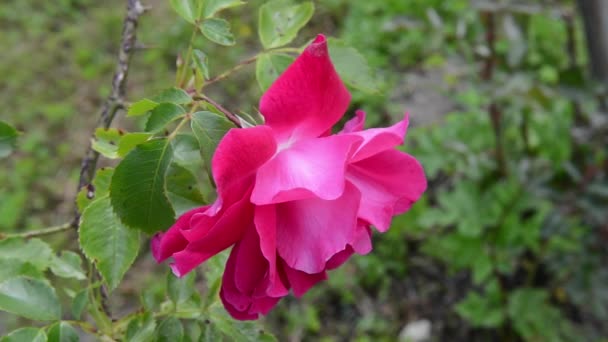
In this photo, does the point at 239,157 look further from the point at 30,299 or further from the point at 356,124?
the point at 30,299

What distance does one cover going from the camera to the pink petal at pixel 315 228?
505 mm

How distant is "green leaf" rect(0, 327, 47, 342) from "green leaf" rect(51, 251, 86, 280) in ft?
0.38

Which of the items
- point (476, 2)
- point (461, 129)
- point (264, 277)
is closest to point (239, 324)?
point (264, 277)

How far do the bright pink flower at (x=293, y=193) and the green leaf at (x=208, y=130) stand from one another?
4 cm

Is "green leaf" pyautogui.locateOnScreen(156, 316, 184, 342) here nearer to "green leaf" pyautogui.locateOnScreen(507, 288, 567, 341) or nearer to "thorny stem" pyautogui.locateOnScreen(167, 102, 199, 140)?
"thorny stem" pyautogui.locateOnScreen(167, 102, 199, 140)

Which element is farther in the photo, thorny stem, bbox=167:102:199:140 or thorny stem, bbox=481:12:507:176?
thorny stem, bbox=481:12:507:176

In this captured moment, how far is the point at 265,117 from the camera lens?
0.50 m

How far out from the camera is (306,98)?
499mm

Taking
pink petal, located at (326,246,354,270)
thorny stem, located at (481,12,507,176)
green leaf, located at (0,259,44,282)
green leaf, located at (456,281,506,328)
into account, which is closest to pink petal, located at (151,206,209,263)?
pink petal, located at (326,246,354,270)

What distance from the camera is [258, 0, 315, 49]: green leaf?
685 mm

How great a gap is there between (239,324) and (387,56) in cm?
214

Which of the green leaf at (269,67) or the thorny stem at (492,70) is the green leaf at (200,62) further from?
the thorny stem at (492,70)

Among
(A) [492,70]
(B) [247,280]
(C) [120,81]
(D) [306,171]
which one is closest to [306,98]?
(D) [306,171]

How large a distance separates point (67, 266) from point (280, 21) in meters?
0.37
